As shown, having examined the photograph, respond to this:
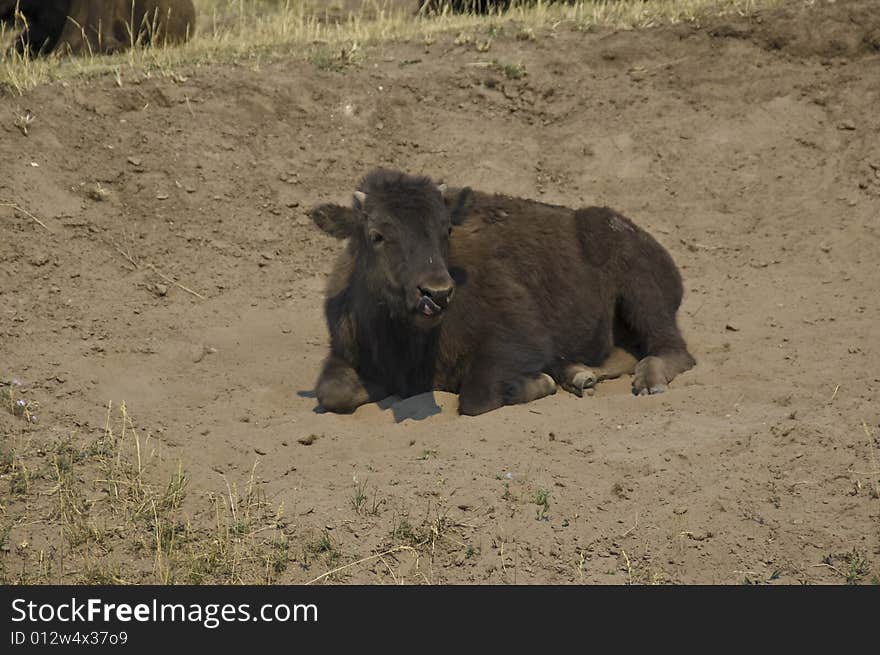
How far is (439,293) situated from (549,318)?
2.08m

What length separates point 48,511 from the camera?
23.6 ft

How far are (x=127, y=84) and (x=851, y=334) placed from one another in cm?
871

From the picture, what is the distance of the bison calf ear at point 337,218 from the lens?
9500mm

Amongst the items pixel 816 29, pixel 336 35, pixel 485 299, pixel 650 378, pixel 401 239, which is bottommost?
pixel 650 378

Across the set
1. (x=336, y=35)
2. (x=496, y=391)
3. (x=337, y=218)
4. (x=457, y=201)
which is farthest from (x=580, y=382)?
(x=336, y=35)

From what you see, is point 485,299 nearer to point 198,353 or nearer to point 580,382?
point 580,382

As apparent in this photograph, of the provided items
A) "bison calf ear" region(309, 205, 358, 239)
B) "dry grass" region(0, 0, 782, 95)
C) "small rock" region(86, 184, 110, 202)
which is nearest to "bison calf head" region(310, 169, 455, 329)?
"bison calf ear" region(309, 205, 358, 239)

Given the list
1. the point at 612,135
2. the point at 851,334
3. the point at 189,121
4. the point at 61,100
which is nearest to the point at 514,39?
the point at 612,135

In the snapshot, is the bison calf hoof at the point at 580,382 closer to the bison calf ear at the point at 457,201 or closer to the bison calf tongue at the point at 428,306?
the bison calf ear at the point at 457,201

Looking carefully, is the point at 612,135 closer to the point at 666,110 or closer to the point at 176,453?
the point at 666,110

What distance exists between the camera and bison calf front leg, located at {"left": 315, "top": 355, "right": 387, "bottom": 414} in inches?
367

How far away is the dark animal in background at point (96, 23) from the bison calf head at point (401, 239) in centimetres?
706

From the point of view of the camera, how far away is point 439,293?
8336 millimetres

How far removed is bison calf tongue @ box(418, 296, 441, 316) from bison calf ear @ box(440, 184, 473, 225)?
4.25 ft
